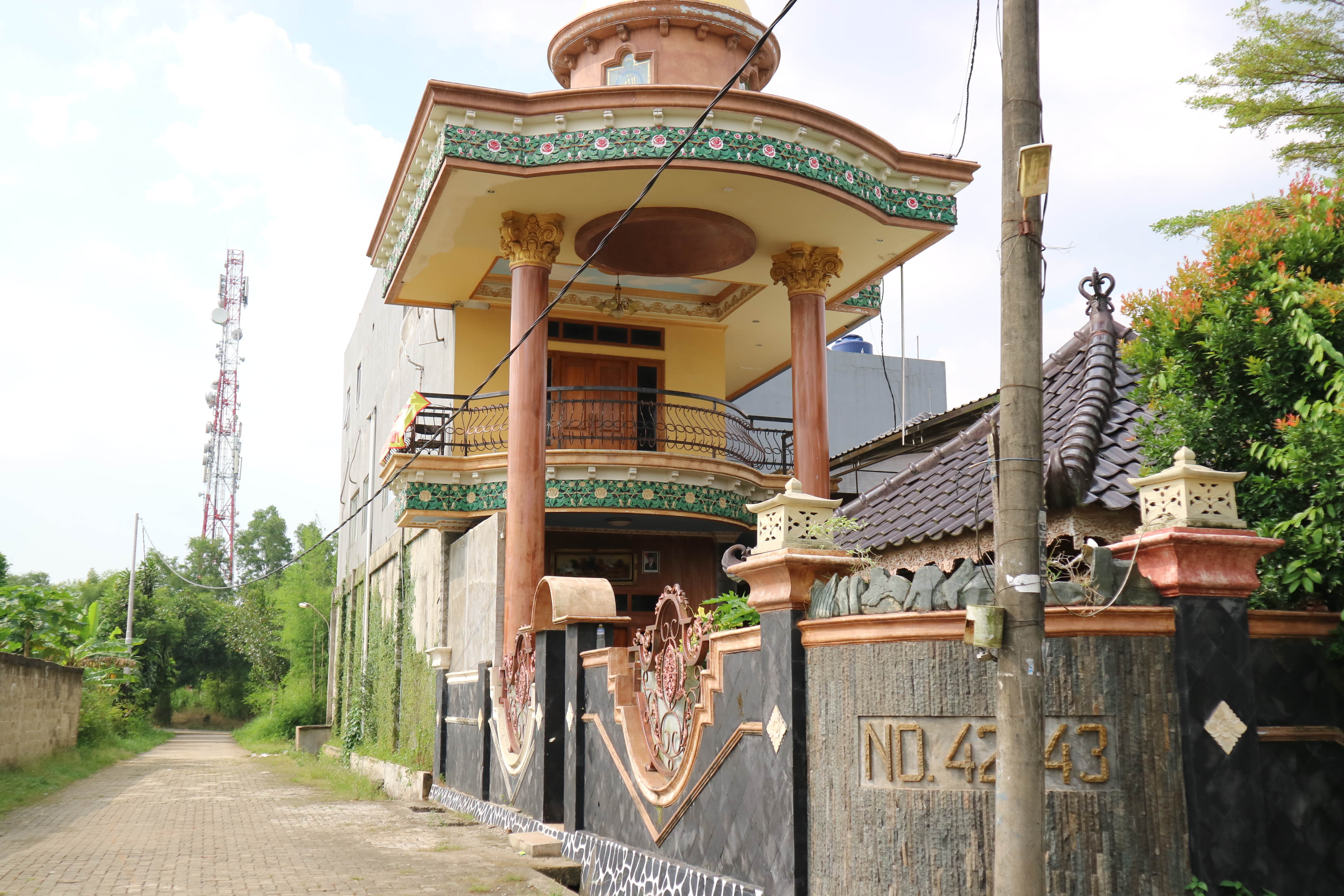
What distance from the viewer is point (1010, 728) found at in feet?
16.2

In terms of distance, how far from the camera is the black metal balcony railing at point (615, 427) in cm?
1666

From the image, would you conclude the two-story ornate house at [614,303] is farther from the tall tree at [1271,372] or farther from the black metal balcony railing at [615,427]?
the tall tree at [1271,372]

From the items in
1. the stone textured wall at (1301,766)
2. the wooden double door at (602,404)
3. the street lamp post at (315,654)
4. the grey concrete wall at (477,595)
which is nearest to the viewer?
the stone textured wall at (1301,766)

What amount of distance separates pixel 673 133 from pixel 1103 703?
9194mm

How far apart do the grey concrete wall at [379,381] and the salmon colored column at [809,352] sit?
5585mm

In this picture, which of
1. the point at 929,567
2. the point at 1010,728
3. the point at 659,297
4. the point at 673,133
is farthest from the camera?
the point at 659,297

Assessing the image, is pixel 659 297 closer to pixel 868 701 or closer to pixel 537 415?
pixel 537 415

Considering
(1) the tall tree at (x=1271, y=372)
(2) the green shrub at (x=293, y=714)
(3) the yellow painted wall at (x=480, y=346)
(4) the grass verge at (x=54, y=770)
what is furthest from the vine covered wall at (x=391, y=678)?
(2) the green shrub at (x=293, y=714)

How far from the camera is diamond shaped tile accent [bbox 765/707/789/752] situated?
22.1 feet

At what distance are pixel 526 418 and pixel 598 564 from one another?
15.7ft

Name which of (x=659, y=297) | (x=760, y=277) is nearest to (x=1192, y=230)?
(x=760, y=277)

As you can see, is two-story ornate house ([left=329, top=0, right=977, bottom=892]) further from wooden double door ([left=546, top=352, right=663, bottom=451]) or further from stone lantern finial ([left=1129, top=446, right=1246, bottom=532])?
stone lantern finial ([left=1129, top=446, right=1246, bottom=532])

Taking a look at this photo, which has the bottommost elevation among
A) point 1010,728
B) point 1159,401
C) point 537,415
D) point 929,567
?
point 1010,728

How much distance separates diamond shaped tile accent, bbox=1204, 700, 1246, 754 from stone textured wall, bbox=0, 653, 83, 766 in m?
19.0
